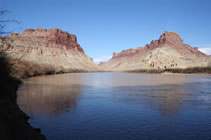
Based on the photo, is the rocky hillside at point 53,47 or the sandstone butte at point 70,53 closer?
the sandstone butte at point 70,53

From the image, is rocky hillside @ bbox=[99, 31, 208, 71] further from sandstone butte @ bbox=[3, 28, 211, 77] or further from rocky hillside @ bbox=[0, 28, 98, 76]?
rocky hillside @ bbox=[0, 28, 98, 76]

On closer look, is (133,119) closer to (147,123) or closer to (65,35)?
(147,123)

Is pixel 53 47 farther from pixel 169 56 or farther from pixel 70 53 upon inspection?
pixel 169 56

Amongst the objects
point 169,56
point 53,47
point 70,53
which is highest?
point 53,47

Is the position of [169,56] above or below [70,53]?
below

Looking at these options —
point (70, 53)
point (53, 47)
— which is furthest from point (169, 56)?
point (53, 47)

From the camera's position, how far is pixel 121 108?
9656 mm

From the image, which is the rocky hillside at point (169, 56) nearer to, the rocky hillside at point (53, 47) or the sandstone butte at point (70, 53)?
the sandstone butte at point (70, 53)

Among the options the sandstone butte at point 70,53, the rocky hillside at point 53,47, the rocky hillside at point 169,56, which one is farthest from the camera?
the rocky hillside at point 53,47

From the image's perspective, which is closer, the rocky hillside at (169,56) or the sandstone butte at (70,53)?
the rocky hillside at (169,56)

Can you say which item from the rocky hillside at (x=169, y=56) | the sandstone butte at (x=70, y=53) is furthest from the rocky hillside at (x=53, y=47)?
the rocky hillside at (x=169, y=56)

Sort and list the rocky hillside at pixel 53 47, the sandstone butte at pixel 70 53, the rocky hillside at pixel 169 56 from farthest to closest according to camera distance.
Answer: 1. the rocky hillside at pixel 53 47
2. the sandstone butte at pixel 70 53
3. the rocky hillside at pixel 169 56

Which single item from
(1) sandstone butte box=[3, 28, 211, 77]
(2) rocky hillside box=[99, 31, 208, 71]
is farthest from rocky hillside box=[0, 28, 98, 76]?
(2) rocky hillside box=[99, 31, 208, 71]

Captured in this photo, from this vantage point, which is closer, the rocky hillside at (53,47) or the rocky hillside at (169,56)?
the rocky hillside at (169,56)
